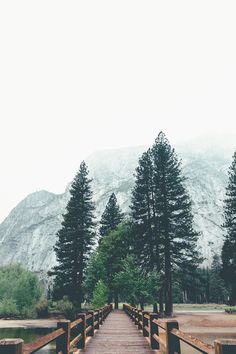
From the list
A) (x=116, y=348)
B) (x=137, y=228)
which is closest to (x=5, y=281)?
(x=137, y=228)

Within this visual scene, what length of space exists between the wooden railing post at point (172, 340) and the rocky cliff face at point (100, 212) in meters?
124

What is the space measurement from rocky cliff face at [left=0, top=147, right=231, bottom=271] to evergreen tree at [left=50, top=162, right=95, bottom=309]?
296 feet

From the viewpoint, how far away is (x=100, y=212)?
159m

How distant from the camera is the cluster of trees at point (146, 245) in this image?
3453 centimetres

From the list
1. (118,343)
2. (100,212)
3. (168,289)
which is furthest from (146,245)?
(100,212)

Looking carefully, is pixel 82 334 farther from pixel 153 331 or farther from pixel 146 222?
pixel 146 222

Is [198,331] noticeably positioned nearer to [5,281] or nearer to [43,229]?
[5,281]

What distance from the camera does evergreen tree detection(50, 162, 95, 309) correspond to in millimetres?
41125

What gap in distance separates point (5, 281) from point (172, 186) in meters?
28.0

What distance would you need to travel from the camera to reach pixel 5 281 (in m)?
45.3

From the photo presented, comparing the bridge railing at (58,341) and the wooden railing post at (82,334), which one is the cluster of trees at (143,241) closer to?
the bridge railing at (58,341)

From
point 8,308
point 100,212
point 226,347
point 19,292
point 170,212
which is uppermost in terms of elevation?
point 100,212

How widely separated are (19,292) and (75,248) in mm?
10222

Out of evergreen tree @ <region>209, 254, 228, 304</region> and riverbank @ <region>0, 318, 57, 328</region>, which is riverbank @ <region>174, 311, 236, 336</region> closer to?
riverbank @ <region>0, 318, 57, 328</region>
